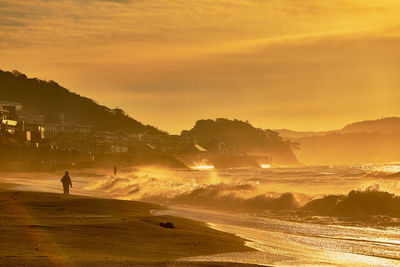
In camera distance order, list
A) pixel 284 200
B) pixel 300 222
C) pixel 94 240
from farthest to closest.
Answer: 1. pixel 284 200
2. pixel 300 222
3. pixel 94 240

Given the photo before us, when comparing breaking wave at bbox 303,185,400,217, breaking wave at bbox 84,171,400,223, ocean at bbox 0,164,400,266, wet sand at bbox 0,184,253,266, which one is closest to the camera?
wet sand at bbox 0,184,253,266

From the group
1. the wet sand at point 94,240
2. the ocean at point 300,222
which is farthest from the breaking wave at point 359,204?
the wet sand at point 94,240

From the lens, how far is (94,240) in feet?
52.5

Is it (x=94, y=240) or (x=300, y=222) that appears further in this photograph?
(x=300, y=222)

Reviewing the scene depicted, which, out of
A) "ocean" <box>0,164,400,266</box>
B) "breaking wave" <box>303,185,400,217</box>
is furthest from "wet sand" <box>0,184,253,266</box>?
"breaking wave" <box>303,185,400,217</box>

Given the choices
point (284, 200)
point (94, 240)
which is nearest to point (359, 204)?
point (284, 200)

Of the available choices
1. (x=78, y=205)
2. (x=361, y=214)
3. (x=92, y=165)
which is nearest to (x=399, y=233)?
(x=361, y=214)

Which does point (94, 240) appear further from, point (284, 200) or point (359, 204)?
point (284, 200)

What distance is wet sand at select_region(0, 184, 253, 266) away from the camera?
13008 millimetres

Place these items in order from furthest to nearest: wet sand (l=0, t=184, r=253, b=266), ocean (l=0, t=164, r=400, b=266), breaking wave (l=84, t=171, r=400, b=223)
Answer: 1. breaking wave (l=84, t=171, r=400, b=223)
2. ocean (l=0, t=164, r=400, b=266)
3. wet sand (l=0, t=184, r=253, b=266)

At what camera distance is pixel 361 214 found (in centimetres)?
3322

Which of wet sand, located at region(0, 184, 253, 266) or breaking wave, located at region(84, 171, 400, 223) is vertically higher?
breaking wave, located at region(84, 171, 400, 223)

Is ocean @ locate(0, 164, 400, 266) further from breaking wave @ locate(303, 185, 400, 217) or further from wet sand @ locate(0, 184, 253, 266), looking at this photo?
wet sand @ locate(0, 184, 253, 266)

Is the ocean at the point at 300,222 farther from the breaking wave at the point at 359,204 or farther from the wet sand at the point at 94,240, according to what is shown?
the wet sand at the point at 94,240
